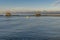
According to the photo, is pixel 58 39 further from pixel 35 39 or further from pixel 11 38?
pixel 11 38

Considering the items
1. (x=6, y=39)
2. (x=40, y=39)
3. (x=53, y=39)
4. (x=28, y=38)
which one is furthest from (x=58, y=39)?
(x=6, y=39)

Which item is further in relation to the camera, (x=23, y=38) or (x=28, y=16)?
(x=28, y=16)

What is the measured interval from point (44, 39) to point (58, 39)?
779 mm

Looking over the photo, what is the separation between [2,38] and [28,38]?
4.91 ft

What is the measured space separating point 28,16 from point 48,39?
2253 centimetres

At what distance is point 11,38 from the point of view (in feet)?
29.1

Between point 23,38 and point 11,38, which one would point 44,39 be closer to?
point 23,38

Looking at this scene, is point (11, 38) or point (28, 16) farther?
point (28, 16)

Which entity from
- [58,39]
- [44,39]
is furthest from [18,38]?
[58,39]

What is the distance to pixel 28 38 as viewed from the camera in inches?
352

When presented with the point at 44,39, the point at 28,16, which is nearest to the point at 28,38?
the point at 44,39

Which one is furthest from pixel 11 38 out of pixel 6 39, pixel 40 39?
pixel 40 39

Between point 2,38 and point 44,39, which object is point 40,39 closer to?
point 44,39

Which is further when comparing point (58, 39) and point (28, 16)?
point (28, 16)
